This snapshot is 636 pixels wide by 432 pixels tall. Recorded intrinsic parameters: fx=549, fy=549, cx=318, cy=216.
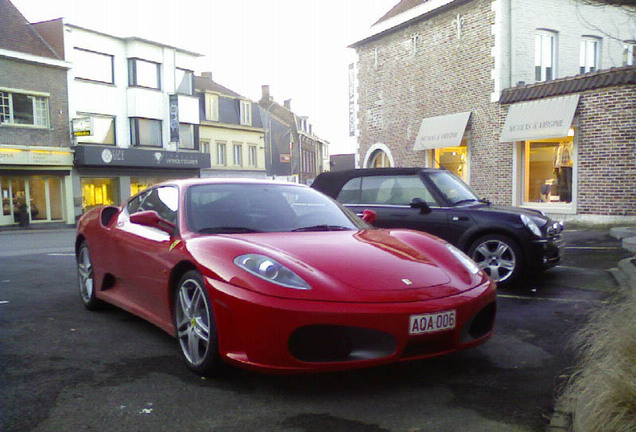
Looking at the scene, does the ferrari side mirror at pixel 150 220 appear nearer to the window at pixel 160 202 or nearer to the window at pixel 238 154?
the window at pixel 160 202

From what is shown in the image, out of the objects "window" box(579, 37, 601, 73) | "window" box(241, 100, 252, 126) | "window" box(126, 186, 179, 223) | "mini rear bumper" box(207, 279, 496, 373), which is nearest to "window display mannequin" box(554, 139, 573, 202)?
"window" box(579, 37, 601, 73)

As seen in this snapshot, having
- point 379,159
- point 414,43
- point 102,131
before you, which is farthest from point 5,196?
point 414,43

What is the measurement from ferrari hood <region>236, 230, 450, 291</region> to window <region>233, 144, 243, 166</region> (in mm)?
37446

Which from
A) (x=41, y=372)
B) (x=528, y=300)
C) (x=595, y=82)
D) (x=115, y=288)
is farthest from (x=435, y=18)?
(x=41, y=372)

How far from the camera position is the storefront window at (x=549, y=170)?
16.2 meters

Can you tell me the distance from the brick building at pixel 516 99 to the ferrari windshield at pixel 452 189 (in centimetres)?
849

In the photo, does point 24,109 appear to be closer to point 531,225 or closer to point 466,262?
point 531,225

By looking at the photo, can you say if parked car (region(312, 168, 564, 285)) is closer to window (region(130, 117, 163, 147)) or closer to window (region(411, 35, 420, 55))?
window (region(411, 35, 420, 55))

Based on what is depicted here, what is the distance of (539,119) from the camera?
638 inches

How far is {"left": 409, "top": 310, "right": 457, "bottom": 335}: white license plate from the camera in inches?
118

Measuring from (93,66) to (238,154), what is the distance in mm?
14699

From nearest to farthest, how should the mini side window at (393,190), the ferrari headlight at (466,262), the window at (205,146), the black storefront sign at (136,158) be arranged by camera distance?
the ferrari headlight at (466,262)
the mini side window at (393,190)
the black storefront sign at (136,158)
the window at (205,146)

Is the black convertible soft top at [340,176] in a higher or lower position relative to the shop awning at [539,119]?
lower

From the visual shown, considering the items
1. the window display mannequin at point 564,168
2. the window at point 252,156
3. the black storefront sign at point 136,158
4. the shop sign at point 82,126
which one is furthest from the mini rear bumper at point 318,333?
the window at point 252,156
